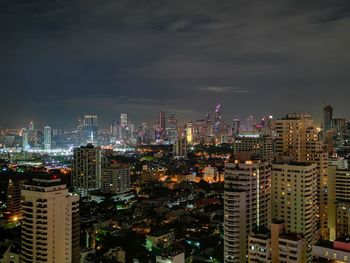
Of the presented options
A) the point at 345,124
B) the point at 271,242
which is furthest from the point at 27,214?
the point at 345,124

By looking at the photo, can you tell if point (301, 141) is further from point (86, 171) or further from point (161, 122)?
point (161, 122)

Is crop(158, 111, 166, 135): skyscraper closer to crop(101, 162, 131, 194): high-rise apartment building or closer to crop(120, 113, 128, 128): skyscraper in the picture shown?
crop(120, 113, 128, 128): skyscraper

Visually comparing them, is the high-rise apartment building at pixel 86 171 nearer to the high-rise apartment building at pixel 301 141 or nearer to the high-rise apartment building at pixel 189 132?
the high-rise apartment building at pixel 301 141

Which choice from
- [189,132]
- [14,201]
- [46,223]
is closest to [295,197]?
[46,223]

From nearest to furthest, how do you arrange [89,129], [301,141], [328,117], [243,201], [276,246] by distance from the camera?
[276,246], [243,201], [301,141], [328,117], [89,129]

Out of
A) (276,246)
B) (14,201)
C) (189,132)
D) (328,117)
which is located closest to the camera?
(276,246)
